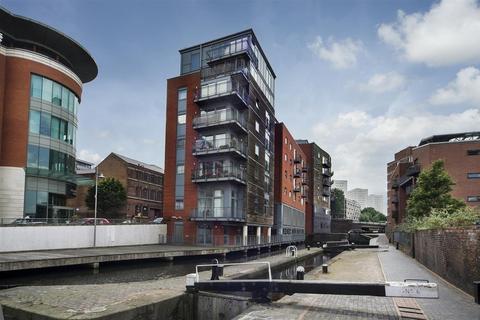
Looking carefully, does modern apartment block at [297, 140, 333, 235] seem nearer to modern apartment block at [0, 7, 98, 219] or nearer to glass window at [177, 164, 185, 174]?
glass window at [177, 164, 185, 174]

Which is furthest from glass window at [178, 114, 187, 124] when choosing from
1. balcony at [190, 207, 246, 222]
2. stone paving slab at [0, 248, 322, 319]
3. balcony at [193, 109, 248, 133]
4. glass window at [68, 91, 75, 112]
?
stone paving slab at [0, 248, 322, 319]

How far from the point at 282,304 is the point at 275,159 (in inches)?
2025

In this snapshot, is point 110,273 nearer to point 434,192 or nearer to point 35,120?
point 35,120

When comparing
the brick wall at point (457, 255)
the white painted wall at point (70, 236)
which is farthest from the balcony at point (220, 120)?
the brick wall at point (457, 255)

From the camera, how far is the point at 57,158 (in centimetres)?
3912

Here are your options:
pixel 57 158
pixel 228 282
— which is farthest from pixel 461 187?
pixel 228 282

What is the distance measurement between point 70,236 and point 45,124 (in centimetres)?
1311

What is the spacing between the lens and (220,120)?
41.0 meters

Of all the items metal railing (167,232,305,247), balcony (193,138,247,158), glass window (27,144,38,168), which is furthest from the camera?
balcony (193,138,247,158)

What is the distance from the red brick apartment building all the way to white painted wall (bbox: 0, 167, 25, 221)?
30.4 metres

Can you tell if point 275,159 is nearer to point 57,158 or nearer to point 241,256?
point 241,256

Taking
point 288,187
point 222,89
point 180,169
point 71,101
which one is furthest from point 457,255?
point 288,187

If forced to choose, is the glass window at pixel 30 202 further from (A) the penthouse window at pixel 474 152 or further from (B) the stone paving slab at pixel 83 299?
(A) the penthouse window at pixel 474 152

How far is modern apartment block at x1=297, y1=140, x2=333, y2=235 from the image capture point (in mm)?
90000
